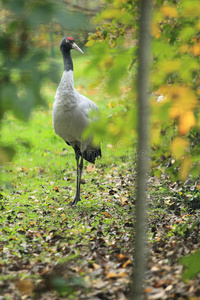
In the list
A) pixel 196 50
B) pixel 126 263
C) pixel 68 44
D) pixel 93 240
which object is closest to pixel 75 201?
pixel 93 240

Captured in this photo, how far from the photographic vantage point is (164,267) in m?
3.35

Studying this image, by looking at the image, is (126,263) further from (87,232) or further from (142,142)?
(142,142)

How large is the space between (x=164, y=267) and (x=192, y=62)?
1861 millimetres

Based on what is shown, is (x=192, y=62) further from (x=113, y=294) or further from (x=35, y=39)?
(x=113, y=294)

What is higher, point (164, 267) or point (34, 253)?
point (34, 253)

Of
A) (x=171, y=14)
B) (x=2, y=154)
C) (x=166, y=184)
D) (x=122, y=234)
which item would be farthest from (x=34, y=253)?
(x=166, y=184)

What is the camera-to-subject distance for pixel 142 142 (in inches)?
58.4

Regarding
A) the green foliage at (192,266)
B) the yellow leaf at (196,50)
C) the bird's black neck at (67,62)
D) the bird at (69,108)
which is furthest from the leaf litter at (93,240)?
the bird's black neck at (67,62)

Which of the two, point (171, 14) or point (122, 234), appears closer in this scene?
point (171, 14)

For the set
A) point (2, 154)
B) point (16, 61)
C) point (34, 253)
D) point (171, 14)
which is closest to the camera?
point (16, 61)

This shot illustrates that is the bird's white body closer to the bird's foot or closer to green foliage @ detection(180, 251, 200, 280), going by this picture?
the bird's foot

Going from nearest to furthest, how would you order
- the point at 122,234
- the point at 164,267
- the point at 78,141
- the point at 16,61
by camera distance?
1. the point at 16,61
2. the point at 164,267
3. the point at 122,234
4. the point at 78,141

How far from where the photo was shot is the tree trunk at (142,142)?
1.39m

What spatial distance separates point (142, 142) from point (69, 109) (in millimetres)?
4142
